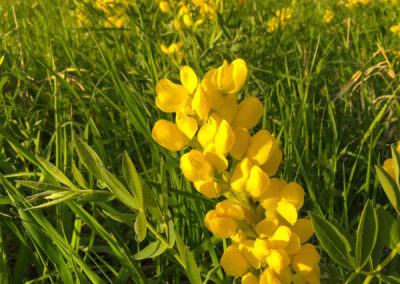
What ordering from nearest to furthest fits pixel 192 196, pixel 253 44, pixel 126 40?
pixel 192 196 → pixel 253 44 → pixel 126 40

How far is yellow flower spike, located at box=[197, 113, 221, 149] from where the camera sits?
1.89 ft

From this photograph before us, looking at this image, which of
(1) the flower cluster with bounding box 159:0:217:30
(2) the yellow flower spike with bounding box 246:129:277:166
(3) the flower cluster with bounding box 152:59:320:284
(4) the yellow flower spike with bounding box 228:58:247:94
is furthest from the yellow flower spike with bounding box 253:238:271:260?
(1) the flower cluster with bounding box 159:0:217:30

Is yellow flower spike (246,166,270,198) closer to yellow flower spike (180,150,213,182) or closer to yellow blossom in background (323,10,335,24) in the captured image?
yellow flower spike (180,150,213,182)

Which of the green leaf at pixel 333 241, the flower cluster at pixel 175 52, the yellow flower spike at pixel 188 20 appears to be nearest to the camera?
the green leaf at pixel 333 241

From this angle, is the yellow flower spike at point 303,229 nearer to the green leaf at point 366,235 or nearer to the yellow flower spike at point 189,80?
the green leaf at point 366,235

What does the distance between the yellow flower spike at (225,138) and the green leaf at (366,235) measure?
0.61 ft

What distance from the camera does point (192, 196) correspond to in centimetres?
98

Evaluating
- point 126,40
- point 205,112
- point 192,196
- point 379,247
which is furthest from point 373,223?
point 126,40

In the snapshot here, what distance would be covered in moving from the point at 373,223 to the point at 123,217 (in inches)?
15.1

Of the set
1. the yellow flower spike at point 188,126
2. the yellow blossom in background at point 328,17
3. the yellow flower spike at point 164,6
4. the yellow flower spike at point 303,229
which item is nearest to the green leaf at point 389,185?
the yellow flower spike at point 303,229

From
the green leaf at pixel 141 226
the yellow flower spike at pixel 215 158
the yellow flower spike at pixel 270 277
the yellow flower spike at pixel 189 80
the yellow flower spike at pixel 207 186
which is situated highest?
the yellow flower spike at pixel 189 80

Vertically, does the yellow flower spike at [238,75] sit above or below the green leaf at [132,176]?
above

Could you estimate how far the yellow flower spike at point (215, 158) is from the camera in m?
0.58

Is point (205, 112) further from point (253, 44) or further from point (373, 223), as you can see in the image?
point (253, 44)
